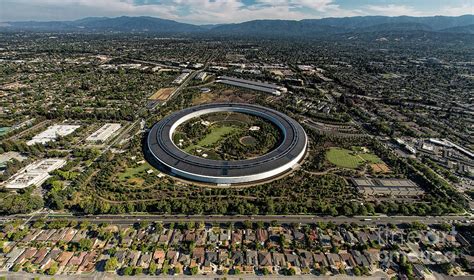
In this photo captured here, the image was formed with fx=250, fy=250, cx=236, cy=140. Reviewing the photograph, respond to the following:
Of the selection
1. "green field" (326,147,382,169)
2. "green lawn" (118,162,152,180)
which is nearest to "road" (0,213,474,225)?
"green lawn" (118,162,152,180)

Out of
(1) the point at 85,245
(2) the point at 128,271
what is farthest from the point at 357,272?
(1) the point at 85,245

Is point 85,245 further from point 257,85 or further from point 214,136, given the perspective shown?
point 257,85

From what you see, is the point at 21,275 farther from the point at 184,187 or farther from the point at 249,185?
the point at 249,185

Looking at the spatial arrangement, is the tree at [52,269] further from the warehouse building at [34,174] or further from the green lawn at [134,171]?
the warehouse building at [34,174]

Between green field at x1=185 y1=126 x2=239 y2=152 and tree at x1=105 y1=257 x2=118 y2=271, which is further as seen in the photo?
green field at x1=185 y1=126 x2=239 y2=152

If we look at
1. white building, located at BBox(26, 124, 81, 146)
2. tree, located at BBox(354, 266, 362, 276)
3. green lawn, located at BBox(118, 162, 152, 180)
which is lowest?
tree, located at BBox(354, 266, 362, 276)

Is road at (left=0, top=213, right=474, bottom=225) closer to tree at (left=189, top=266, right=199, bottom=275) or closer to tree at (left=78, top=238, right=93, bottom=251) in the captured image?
tree at (left=78, top=238, right=93, bottom=251)

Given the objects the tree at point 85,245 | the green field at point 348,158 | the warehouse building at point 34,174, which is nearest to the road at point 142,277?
the tree at point 85,245
